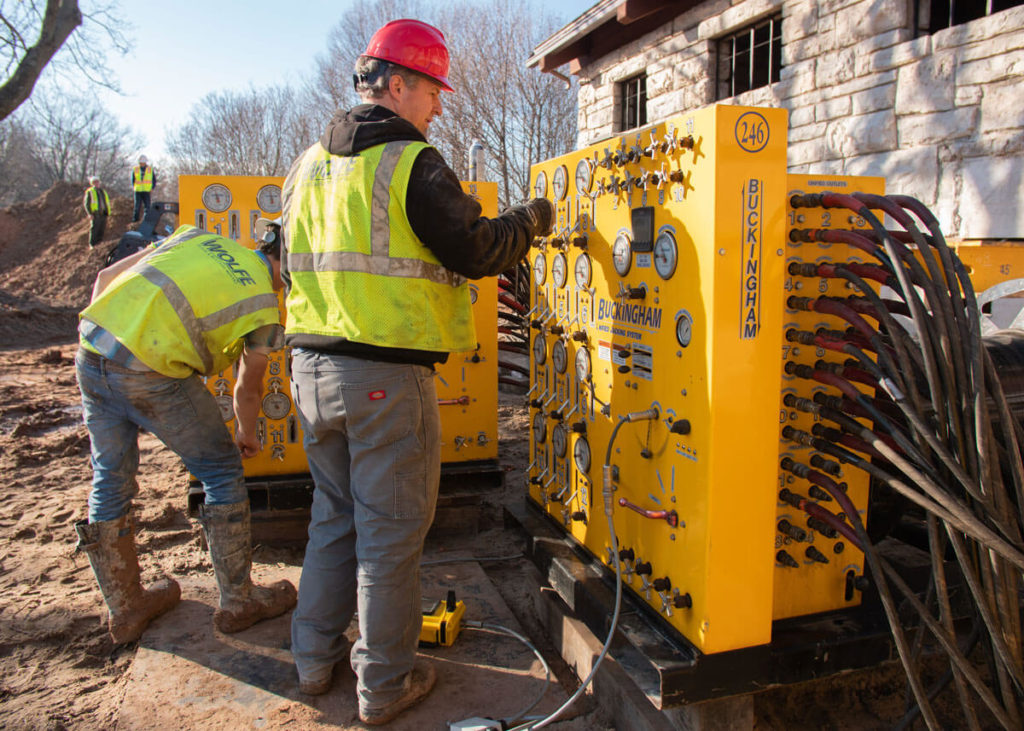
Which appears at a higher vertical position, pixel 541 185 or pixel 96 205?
pixel 96 205

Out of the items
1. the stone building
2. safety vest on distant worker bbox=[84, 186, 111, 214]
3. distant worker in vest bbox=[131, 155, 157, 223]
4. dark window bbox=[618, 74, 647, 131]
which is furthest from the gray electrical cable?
safety vest on distant worker bbox=[84, 186, 111, 214]

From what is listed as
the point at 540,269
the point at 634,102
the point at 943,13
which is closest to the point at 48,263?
the point at 634,102

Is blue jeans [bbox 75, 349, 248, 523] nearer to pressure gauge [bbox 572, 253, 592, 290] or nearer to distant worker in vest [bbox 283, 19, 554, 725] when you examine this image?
distant worker in vest [bbox 283, 19, 554, 725]

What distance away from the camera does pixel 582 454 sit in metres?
3.22

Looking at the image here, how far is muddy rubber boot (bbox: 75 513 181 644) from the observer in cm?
314

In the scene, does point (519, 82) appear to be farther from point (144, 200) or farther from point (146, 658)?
point (146, 658)

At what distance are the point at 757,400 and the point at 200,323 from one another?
2.21m

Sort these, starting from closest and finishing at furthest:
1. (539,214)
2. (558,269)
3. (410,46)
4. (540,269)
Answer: (410,46)
(539,214)
(558,269)
(540,269)

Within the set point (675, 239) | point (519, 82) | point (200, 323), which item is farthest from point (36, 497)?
point (519, 82)

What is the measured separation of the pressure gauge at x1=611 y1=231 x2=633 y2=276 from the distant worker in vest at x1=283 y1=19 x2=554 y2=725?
0.35 m

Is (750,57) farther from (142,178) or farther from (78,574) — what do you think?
(142,178)

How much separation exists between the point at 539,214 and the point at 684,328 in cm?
84

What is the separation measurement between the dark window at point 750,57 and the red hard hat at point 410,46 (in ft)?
18.4

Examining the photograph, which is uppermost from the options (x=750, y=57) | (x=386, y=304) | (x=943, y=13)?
(x=750, y=57)
